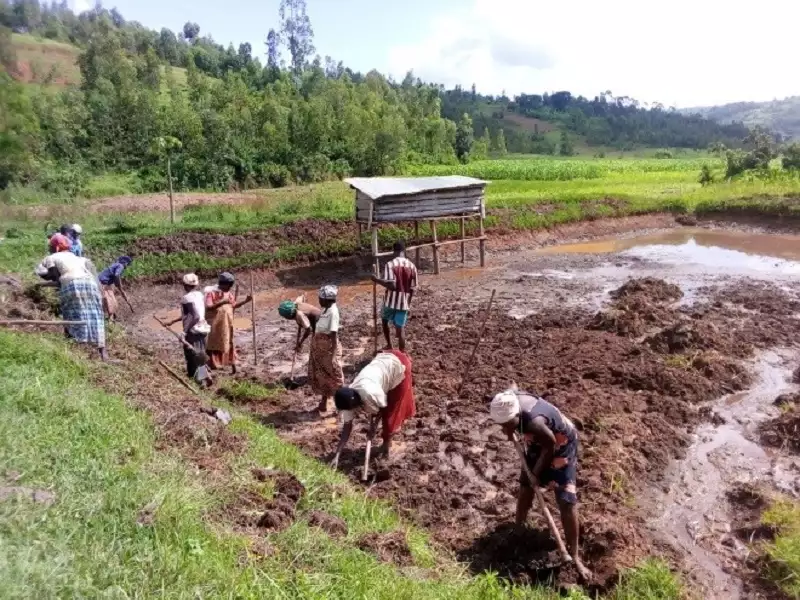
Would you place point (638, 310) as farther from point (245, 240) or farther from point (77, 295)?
point (245, 240)

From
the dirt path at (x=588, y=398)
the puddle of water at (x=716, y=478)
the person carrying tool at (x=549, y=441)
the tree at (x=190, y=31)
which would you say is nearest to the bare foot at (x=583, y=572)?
the person carrying tool at (x=549, y=441)

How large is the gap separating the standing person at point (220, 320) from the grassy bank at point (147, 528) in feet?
7.87

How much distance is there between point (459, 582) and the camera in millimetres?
3998

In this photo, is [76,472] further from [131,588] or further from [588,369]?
[588,369]

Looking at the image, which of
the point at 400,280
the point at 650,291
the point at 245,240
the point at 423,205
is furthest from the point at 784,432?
the point at 245,240

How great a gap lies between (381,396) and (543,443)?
1.50 m

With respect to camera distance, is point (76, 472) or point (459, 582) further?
point (459, 582)

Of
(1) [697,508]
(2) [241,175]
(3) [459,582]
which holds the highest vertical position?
(2) [241,175]

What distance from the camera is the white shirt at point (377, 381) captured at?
514cm

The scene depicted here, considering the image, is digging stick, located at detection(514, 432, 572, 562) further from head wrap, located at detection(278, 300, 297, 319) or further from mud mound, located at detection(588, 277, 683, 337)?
mud mound, located at detection(588, 277, 683, 337)

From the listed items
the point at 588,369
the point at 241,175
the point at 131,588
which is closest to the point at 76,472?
the point at 131,588

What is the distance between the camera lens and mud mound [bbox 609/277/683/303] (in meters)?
12.3

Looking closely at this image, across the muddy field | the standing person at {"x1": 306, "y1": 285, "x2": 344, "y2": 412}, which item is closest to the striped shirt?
the muddy field

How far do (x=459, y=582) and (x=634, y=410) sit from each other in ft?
13.2
